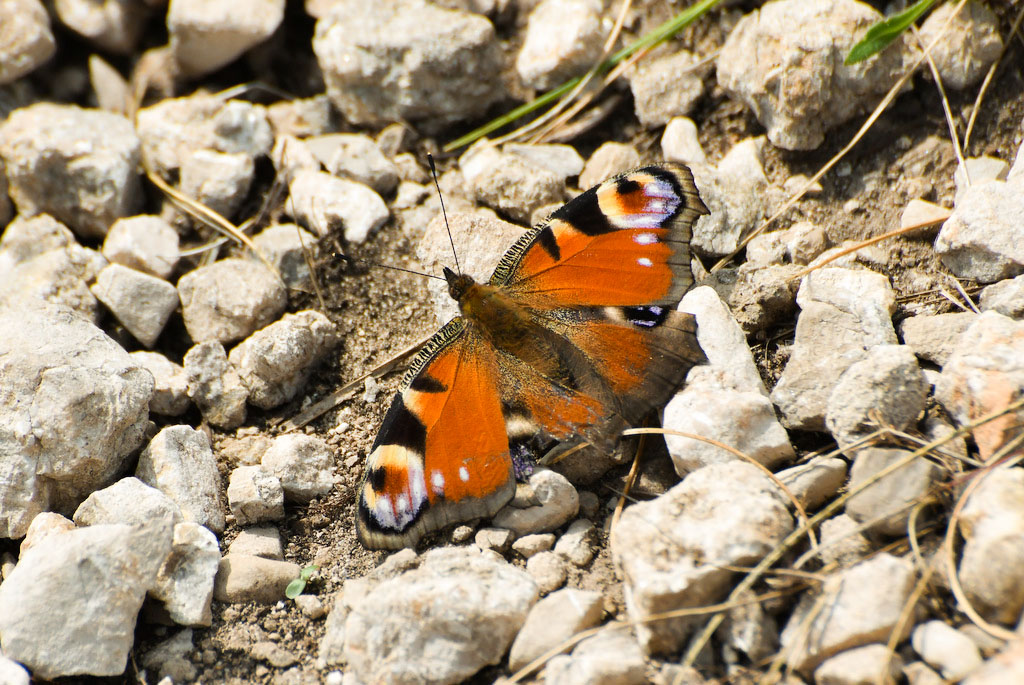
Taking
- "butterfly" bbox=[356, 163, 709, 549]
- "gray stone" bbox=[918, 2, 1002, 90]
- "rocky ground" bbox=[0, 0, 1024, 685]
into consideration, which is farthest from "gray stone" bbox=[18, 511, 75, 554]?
"gray stone" bbox=[918, 2, 1002, 90]

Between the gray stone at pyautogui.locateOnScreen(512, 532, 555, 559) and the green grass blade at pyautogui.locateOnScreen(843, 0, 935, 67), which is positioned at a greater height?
the green grass blade at pyautogui.locateOnScreen(843, 0, 935, 67)

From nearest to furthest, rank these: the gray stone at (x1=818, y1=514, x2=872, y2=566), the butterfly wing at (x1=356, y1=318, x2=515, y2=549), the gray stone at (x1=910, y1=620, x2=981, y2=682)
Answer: the gray stone at (x1=910, y1=620, x2=981, y2=682) < the gray stone at (x1=818, y1=514, x2=872, y2=566) < the butterfly wing at (x1=356, y1=318, x2=515, y2=549)

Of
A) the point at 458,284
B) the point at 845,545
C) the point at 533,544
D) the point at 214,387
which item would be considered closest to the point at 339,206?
the point at 458,284

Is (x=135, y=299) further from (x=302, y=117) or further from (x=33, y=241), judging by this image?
(x=302, y=117)

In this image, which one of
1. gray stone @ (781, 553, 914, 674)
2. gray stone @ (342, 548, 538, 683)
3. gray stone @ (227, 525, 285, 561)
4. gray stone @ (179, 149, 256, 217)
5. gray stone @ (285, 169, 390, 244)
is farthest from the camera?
gray stone @ (179, 149, 256, 217)

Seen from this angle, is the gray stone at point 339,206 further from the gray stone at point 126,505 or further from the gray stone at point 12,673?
the gray stone at point 12,673

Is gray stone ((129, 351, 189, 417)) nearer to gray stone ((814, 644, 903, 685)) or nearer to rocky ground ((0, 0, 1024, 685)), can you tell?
rocky ground ((0, 0, 1024, 685))

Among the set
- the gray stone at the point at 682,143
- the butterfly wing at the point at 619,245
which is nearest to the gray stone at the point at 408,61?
the gray stone at the point at 682,143
